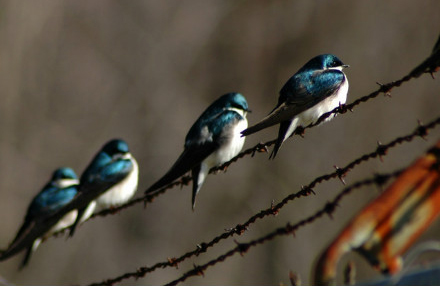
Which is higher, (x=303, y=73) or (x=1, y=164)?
(x=1, y=164)

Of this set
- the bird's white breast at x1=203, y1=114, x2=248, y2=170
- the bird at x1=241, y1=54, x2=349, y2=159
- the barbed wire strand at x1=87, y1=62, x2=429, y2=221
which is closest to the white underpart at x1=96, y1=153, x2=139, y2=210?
the barbed wire strand at x1=87, y1=62, x2=429, y2=221

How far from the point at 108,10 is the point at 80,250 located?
4.65 meters

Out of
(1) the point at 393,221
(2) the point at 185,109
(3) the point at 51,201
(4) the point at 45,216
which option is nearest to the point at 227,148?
(4) the point at 45,216

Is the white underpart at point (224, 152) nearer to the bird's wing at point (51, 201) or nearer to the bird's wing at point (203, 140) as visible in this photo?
the bird's wing at point (203, 140)

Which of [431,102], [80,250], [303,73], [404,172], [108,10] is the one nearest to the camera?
[404,172]

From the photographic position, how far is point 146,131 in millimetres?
14680

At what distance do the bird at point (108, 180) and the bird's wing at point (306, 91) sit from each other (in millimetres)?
2228

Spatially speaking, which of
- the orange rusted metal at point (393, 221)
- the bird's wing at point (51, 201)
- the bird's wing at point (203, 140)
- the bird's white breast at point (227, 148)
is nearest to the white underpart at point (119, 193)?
the bird's wing at point (51, 201)

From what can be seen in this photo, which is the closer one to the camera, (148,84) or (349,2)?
(148,84)

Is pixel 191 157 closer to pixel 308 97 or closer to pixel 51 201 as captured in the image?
pixel 308 97

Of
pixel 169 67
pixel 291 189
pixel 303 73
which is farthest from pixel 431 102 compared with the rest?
pixel 303 73

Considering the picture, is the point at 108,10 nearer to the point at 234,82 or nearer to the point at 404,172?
the point at 234,82

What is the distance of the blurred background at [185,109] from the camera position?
14.2 m

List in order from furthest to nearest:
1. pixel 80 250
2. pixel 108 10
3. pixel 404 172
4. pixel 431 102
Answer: pixel 108 10, pixel 431 102, pixel 80 250, pixel 404 172
